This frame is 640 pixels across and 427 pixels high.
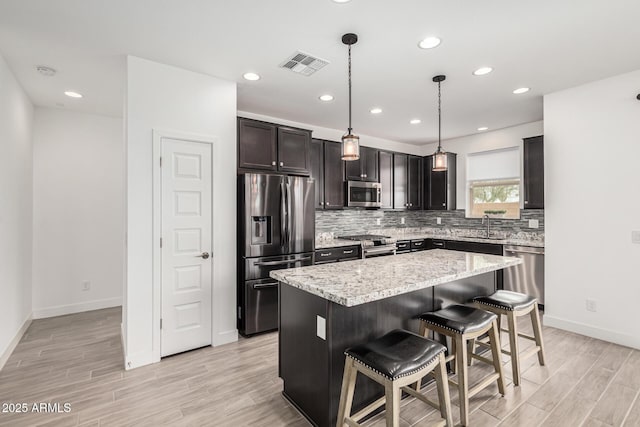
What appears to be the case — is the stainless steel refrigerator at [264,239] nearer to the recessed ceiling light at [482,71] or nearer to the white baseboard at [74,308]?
the recessed ceiling light at [482,71]

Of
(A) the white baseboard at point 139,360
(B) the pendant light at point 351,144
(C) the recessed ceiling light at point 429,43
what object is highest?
(C) the recessed ceiling light at point 429,43

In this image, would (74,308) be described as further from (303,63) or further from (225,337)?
(303,63)

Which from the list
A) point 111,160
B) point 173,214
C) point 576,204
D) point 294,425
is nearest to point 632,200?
point 576,204

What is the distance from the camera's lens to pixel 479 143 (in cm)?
566

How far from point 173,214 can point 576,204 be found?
4.33m

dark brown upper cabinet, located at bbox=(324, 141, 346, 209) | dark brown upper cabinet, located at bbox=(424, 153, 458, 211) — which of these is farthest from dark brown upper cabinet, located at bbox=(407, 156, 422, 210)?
dark brown upper cabinet, located at bbox=(324, 141, 346, 209)

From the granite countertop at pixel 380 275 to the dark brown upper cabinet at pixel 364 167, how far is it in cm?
243

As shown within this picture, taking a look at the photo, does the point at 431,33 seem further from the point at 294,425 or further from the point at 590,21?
the point at 294,425

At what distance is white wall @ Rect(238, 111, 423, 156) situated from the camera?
4.65 metres

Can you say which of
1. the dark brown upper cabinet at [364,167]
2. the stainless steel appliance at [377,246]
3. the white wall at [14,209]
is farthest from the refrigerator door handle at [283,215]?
the white wall at [14,209]

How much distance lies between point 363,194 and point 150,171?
→ 3271 millimetres

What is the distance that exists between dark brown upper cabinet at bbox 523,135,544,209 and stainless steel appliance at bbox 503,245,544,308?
25.8 inches

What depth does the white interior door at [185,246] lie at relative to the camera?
3.00 metres

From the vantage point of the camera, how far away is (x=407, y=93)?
3.71m
